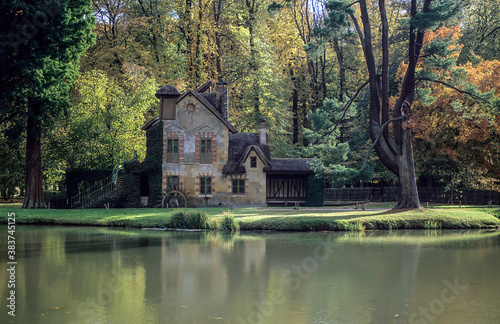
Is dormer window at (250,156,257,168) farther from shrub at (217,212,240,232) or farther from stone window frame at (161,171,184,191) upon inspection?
shrub at (217,212,240,232)

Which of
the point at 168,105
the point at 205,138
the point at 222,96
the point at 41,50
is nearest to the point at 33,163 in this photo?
the point at 41,50

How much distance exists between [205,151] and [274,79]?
12.6 m

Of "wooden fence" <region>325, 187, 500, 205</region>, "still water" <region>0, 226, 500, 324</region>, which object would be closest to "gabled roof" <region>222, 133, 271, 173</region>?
"wooden fence" <region>325, 187, 500, 205</region>

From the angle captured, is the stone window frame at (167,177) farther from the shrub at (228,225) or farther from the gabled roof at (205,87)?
the shrub at (228,225)

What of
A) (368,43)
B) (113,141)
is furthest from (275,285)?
(113,141)

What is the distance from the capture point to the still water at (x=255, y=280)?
36.8ft

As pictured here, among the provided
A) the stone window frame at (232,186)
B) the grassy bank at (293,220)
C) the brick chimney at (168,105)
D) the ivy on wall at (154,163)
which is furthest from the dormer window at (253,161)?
the grassy bank at (293,220)

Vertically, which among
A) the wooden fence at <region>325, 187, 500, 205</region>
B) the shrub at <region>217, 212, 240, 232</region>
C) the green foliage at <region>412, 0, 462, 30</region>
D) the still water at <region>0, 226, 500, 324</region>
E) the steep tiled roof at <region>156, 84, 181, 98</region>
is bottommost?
the still water at <region>0, 226, 500, 324</region>

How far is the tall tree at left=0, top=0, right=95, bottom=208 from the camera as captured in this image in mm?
32844

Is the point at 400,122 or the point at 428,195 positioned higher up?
the point at 400,122

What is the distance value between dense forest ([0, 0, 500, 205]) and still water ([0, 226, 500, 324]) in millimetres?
11011

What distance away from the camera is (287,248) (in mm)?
20359

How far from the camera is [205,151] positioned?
131 feet

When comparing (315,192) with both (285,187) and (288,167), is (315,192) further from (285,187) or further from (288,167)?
(285,187)
